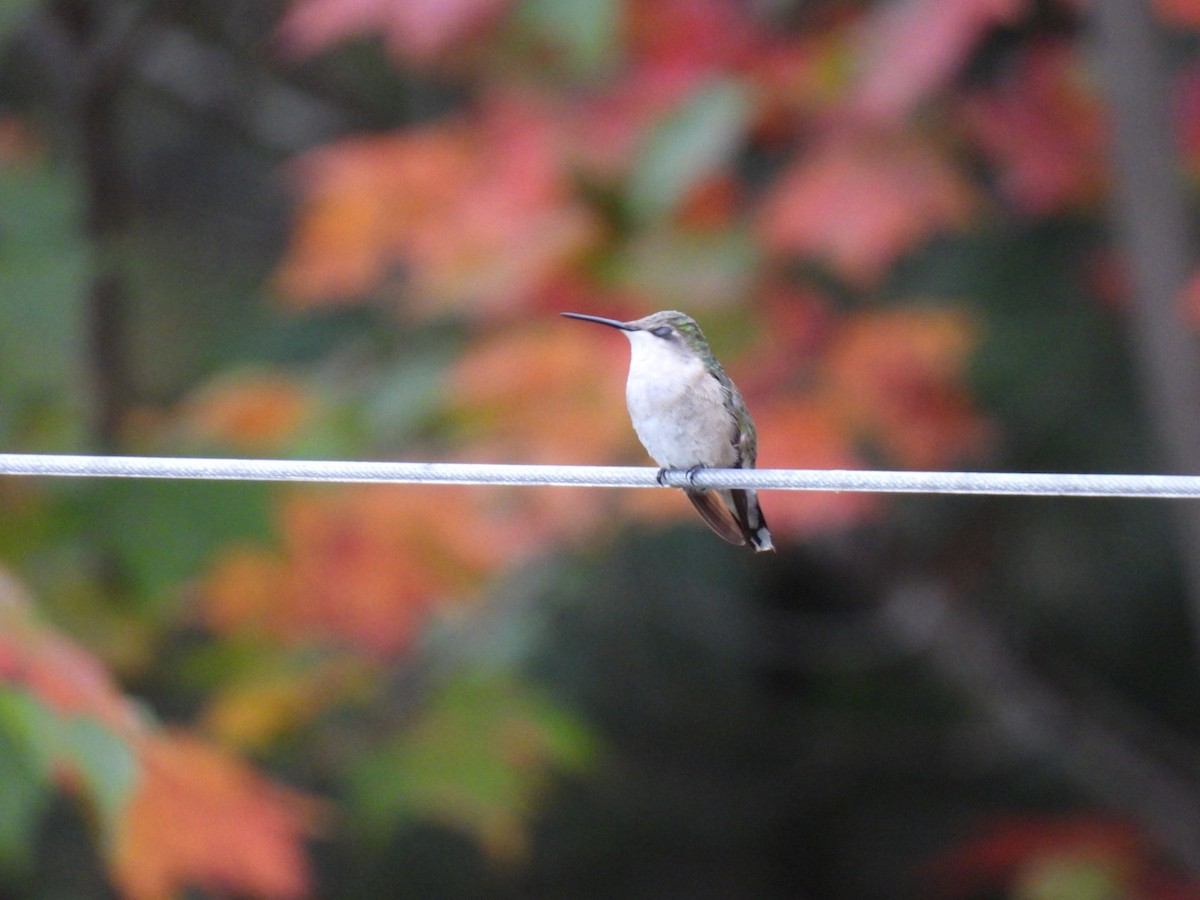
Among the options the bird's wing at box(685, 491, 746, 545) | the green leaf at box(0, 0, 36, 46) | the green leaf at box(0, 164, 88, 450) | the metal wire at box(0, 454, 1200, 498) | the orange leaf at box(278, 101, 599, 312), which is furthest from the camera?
the orange leaf at box(278, 101, 599, 312)

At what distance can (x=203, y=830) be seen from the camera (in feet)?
11.8

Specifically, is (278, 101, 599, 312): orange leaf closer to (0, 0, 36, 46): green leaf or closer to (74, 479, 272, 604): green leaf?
(74, 479, 272, 604): green leaf

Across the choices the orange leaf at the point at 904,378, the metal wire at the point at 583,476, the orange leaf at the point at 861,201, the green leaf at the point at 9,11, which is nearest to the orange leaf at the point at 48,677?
the metal wire at the point at 583,476

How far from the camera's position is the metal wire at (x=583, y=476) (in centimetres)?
169

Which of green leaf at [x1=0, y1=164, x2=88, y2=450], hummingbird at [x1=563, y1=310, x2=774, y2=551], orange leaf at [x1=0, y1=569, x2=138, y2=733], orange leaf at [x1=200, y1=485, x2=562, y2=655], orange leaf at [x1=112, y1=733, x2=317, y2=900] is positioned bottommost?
orange leaf at [x1=112, y1=733, x2=317, y2=900]

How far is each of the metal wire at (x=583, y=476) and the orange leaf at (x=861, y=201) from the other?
7.15 feet

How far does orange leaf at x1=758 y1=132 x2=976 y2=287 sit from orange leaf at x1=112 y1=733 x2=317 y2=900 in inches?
83.2

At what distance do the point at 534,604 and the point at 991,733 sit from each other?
2.34 metres

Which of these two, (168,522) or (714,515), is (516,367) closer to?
(168,522)

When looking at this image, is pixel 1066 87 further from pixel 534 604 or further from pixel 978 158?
pixel 534 604

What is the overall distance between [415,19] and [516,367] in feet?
3.29

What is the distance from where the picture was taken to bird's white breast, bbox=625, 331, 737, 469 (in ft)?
10.4

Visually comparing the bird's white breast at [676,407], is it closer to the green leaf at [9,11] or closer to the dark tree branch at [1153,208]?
the dark tree branch at [1153,208]

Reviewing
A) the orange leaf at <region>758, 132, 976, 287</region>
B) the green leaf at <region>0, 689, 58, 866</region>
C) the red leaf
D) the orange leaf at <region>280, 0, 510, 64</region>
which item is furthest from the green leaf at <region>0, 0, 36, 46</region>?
the red leaf
